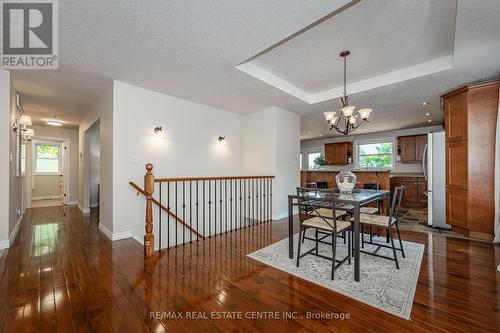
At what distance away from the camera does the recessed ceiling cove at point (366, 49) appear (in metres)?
2.28

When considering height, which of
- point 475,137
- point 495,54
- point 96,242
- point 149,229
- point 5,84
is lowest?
point 96,242

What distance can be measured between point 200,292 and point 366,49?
3.61 meters

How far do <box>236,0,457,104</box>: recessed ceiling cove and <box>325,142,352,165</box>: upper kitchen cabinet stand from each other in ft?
16.6

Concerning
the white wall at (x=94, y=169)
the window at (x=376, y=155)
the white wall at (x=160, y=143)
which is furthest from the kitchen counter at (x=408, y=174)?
the white wall at (x=94, y=169)

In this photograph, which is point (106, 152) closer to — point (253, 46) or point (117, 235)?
point (117, 235)

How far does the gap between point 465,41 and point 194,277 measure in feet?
13.3

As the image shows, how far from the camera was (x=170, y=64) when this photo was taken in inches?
120

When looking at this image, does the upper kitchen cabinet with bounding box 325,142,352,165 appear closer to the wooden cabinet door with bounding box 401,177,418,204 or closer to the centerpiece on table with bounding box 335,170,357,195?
the wooden cabinet door with bounding box 401,177,418,204

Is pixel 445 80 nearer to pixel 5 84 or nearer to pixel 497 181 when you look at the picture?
pixel 497 181

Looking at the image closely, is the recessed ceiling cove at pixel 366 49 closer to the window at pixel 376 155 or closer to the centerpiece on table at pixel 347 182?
the centerpiece on table at pixel 347 182

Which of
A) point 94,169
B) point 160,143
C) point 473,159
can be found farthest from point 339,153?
point 94,169

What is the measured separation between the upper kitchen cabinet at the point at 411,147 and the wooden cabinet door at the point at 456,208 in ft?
13.0

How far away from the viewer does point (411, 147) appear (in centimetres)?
747

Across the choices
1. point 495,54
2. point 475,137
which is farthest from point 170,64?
point 475,137
